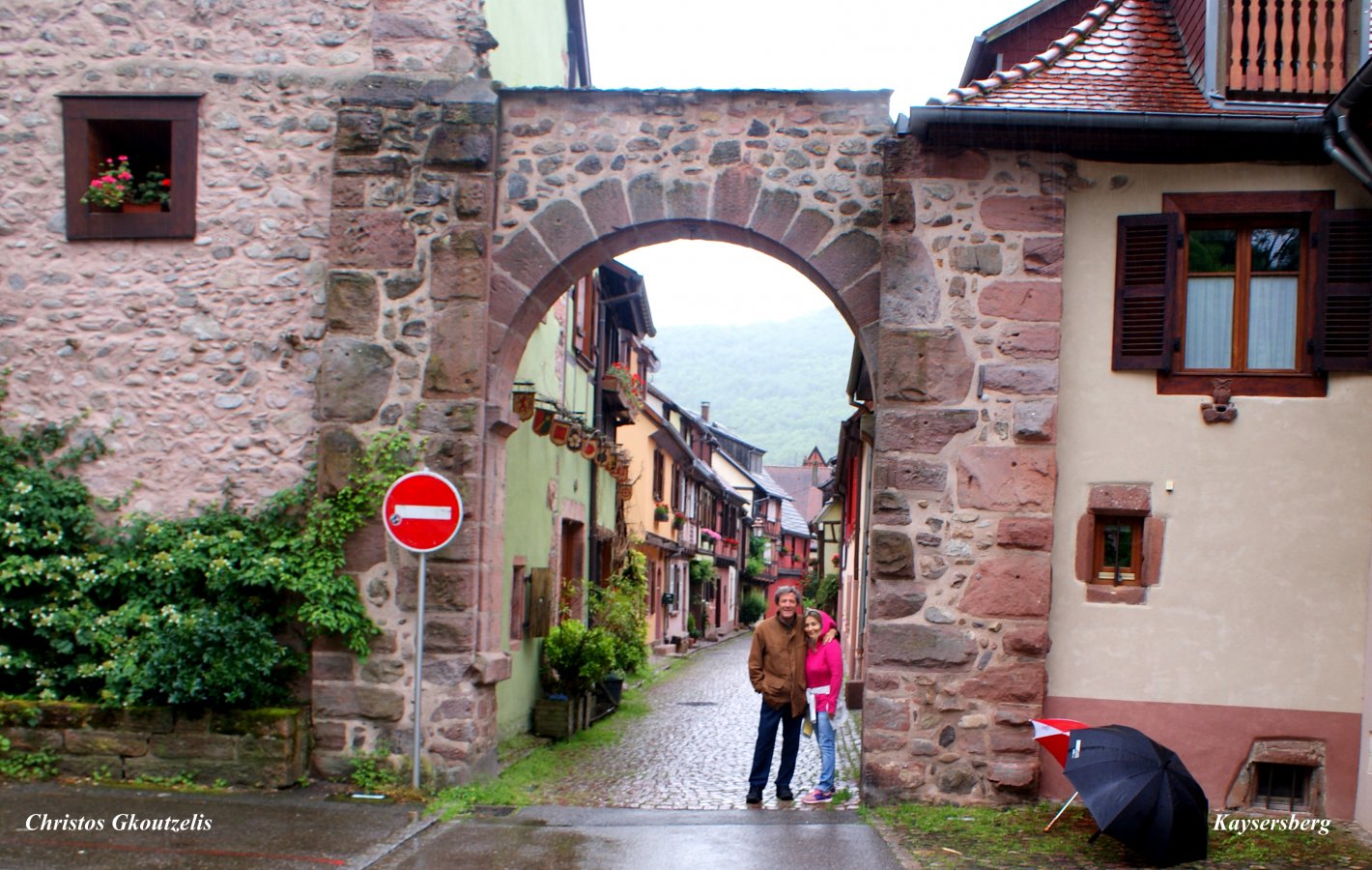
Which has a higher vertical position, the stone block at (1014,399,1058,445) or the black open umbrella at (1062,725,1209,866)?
the stone block at (1014,399,1058,445)

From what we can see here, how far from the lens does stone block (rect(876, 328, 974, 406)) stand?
27.2 ft

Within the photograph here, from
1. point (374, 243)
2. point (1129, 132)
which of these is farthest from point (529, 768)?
point (1129, 132)

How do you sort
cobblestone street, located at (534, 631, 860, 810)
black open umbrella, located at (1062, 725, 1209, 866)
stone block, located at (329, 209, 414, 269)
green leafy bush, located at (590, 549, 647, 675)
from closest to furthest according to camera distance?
1. black open umbrella, located at (1062, 725, 1209, 866)
2. stone block, located at (329, 209, 414, 269)
3. cobblestone street, located at (534, 631, 860, 810)
4. green leafy bush, located at (590, 549, 647, 675)

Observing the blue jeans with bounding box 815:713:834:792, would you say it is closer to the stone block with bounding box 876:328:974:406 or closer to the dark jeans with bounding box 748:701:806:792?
the dark jeans with bounding box 748:701:806:792

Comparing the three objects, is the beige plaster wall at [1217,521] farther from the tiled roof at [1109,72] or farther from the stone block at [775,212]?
the stone block at [775,212]

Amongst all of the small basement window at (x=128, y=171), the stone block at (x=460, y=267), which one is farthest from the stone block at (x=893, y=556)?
the small basement window at (x=128, y=171)

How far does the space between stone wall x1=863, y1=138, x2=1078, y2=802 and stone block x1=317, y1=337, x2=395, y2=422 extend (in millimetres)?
3383

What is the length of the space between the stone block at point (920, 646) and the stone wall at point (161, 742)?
12.8 feet

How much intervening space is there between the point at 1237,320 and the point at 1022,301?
139 cm

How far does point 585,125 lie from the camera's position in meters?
8.73

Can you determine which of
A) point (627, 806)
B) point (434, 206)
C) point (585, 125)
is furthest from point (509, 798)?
point (585, 125)

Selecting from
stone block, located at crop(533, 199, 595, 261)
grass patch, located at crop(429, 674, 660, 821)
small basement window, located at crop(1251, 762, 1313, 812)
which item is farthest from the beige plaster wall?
grass patch, located at crop(429, 674, 660, 821)

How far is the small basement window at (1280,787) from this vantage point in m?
7.96

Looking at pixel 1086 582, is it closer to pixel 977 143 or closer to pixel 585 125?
pixel 977 143
